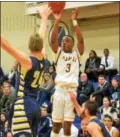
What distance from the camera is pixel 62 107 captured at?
5730 mm

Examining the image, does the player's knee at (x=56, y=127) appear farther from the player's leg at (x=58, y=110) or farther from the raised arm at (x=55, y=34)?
the raised arm at (x=55, y=34)

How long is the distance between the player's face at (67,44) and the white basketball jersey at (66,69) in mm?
61

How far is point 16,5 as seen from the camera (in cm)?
1445

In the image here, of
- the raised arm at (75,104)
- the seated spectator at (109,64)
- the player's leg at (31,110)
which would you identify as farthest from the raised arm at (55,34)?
the seated spectator at (109,64)

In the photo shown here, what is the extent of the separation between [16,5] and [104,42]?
11.8ft

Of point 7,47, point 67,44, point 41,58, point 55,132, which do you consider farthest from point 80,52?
point 7,47

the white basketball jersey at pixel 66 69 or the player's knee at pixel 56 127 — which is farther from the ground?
the white basketball jersey at pixel 66 69

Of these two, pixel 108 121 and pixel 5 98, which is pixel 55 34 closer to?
pixel 108 121

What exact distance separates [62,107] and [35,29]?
8.45m

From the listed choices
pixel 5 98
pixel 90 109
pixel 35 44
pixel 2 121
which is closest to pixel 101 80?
pixel 5 98

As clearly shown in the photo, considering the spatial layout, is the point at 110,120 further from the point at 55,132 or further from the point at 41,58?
the point at 41,58

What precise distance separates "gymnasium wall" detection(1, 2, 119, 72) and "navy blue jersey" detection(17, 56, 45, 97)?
27.6ft

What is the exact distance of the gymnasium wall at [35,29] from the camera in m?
12.8

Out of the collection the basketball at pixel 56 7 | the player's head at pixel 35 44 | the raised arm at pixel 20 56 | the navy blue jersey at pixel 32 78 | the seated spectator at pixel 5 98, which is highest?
the basketball at pixel 56 7
